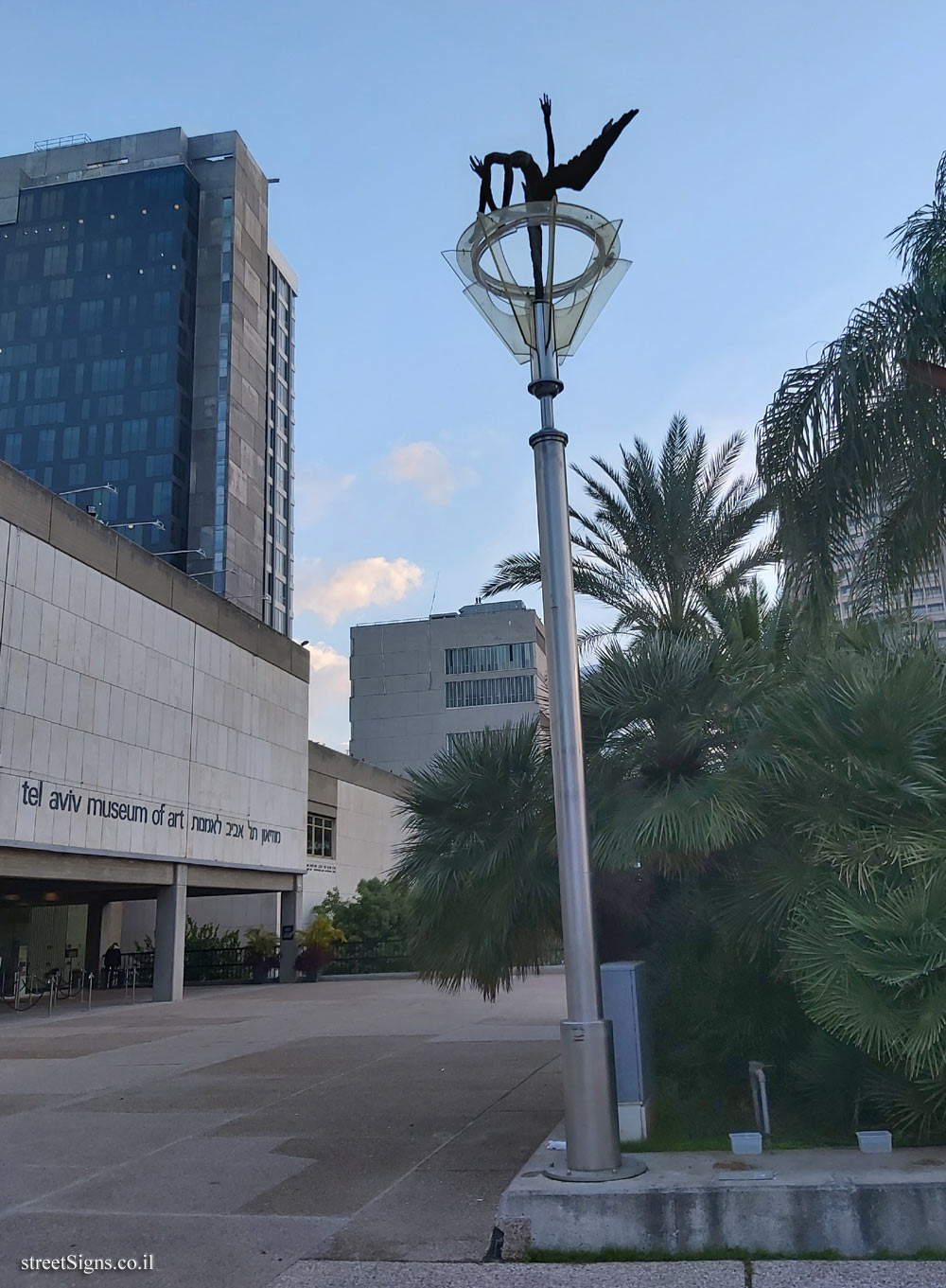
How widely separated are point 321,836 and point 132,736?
51.2 ft

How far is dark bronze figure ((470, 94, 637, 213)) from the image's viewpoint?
643 centimetres

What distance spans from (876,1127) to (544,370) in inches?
196

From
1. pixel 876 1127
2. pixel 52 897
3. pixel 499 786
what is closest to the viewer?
pixel 876 1127

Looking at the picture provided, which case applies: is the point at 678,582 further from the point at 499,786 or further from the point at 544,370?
the point at 544,370

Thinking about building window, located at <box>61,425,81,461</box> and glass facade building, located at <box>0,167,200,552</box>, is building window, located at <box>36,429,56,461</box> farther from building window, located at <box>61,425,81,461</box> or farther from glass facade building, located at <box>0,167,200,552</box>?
building window, located at <box>61,425,81,461</box>

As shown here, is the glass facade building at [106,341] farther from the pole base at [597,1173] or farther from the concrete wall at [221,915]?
the pole base at [597,1173]

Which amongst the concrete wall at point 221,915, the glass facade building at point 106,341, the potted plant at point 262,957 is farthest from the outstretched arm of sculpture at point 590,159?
the glass facade building at point 106,341

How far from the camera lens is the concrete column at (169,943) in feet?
86.6

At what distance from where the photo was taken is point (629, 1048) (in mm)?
6727

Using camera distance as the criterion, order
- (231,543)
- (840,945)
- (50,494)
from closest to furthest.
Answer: (840,945), (50,494), (231,543)

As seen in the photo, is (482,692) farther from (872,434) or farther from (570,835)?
(570,835)

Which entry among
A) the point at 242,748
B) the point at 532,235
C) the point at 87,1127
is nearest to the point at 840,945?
the point at 532,235

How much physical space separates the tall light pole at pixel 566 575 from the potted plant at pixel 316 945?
27606 millimetres

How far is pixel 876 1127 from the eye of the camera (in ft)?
20.4
